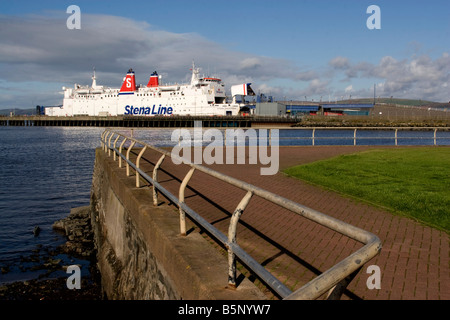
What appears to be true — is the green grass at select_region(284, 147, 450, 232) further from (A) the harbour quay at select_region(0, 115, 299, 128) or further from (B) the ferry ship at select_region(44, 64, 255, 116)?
(B) the ferry ship at select_region(44, 64, 255, 116)

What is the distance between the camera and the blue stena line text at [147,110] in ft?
299

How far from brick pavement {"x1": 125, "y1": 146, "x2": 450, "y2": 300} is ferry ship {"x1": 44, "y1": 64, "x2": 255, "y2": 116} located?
79.4 meters

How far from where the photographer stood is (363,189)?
8.84 metres

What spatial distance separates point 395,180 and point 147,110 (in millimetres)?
87528

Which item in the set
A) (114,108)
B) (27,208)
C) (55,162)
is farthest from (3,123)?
(27,208)

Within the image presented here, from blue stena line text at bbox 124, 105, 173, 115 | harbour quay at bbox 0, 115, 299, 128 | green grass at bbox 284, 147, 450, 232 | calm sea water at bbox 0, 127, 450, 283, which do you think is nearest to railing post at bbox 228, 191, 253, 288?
green grass at bbox 284, 147, 450, 232

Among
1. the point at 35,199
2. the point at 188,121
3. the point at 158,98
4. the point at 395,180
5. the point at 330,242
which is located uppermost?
the point at 158,98

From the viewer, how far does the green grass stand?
720 cm

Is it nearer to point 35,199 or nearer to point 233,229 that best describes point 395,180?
point 233,229

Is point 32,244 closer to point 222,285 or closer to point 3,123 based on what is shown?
point 222,285

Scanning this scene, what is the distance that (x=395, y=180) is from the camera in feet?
32.4

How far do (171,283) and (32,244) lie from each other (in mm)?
Answer: 10002

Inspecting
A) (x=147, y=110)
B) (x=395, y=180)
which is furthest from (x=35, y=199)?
(x=147, y=110)
